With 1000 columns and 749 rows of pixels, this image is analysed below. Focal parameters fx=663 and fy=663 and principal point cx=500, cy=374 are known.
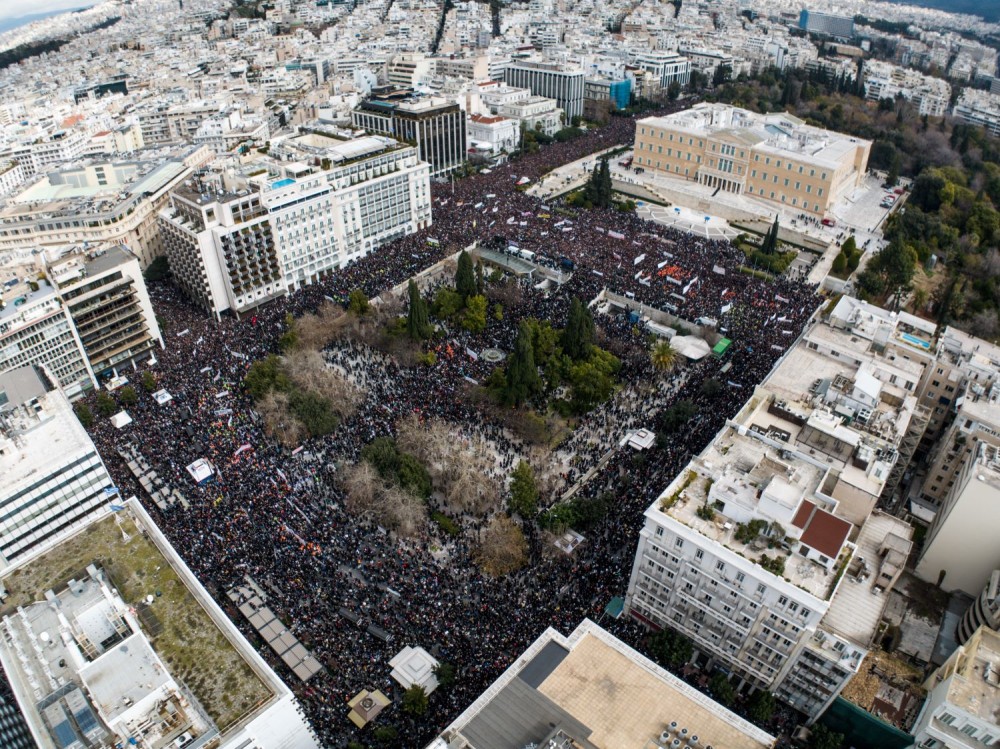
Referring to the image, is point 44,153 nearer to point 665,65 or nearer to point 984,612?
point 665,65

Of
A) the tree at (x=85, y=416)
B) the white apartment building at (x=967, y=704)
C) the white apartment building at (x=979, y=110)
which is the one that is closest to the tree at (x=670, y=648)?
the white apartment building at (x=967, y=704)

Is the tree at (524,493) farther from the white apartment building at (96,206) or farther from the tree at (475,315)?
the white apartment building at (96,206)

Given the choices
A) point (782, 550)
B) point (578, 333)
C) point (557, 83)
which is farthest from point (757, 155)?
point (782, 550)

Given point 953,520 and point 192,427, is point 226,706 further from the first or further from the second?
point 953,520

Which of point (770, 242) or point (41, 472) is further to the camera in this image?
point (770, 242)

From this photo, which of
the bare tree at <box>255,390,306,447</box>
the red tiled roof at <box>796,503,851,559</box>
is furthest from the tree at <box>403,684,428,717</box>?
the bare tree at <box>255,390,306,447</box>
